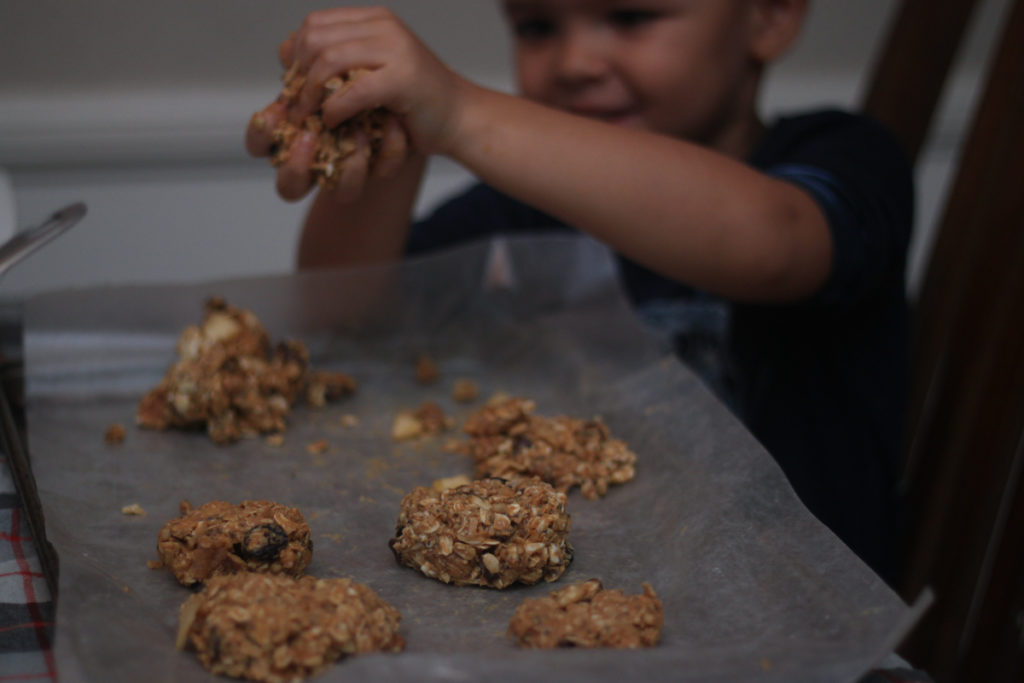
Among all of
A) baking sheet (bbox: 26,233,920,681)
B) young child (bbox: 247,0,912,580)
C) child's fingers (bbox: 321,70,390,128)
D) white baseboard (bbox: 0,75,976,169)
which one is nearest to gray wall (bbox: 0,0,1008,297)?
white baseboard (bbox: 0,75,976,169)

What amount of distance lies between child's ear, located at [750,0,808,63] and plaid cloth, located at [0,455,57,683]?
96 centimetres

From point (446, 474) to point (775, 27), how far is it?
765 mm

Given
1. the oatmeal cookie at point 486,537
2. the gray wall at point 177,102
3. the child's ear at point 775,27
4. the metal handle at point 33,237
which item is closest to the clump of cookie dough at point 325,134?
the metal handle at point 33,237

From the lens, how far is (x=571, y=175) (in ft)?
2.49

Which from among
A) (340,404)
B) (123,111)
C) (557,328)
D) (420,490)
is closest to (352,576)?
(420,490)

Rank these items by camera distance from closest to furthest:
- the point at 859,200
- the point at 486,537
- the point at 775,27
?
1. the point at 486,537
2. the point at 859,200
3. the point at 775,27

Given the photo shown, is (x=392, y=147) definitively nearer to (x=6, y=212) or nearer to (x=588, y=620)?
(x=6, y=212)

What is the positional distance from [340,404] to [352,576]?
0.31m

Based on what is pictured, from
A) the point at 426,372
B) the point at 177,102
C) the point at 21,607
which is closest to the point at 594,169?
the point at 426,372

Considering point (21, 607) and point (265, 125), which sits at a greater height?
point (265, 125)

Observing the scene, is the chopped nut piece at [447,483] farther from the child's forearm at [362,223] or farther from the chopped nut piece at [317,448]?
the child's forearm at [362,223]

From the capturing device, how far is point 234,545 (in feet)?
1.71

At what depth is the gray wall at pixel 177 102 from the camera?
1.69 m

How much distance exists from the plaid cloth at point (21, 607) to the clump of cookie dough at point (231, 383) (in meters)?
0.17
